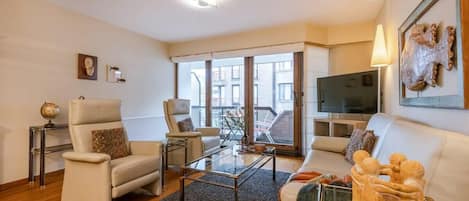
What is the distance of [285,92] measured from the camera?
14.9 feet

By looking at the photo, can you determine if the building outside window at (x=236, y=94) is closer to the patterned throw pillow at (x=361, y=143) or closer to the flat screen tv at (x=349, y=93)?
the flat screen tv at (x=349, y=93)

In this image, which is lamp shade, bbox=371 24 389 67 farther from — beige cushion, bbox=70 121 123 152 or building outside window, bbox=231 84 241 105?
beige cushion, bbox=70 121 123 152

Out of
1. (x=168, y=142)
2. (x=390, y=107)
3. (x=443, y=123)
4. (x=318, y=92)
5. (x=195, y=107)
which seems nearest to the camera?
(x=443, y=123)

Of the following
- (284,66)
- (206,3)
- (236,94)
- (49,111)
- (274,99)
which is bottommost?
(49,111)

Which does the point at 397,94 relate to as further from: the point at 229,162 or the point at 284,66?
the point at 284,66

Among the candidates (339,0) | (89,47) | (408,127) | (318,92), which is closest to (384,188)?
(408,127)

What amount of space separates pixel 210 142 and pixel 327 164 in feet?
6.28

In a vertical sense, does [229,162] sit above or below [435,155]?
below

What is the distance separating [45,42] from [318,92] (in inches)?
157

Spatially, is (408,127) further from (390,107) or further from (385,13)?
(385,13)

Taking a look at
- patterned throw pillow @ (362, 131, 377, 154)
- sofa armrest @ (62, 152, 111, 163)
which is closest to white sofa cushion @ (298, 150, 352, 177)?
patterned throw pillow @ (362, 131, 377, 154)

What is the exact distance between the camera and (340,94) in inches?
147

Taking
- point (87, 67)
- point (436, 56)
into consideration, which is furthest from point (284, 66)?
point (87, 67)

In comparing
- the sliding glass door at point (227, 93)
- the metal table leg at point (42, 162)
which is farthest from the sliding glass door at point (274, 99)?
the metal table leg at point (42, 162)
